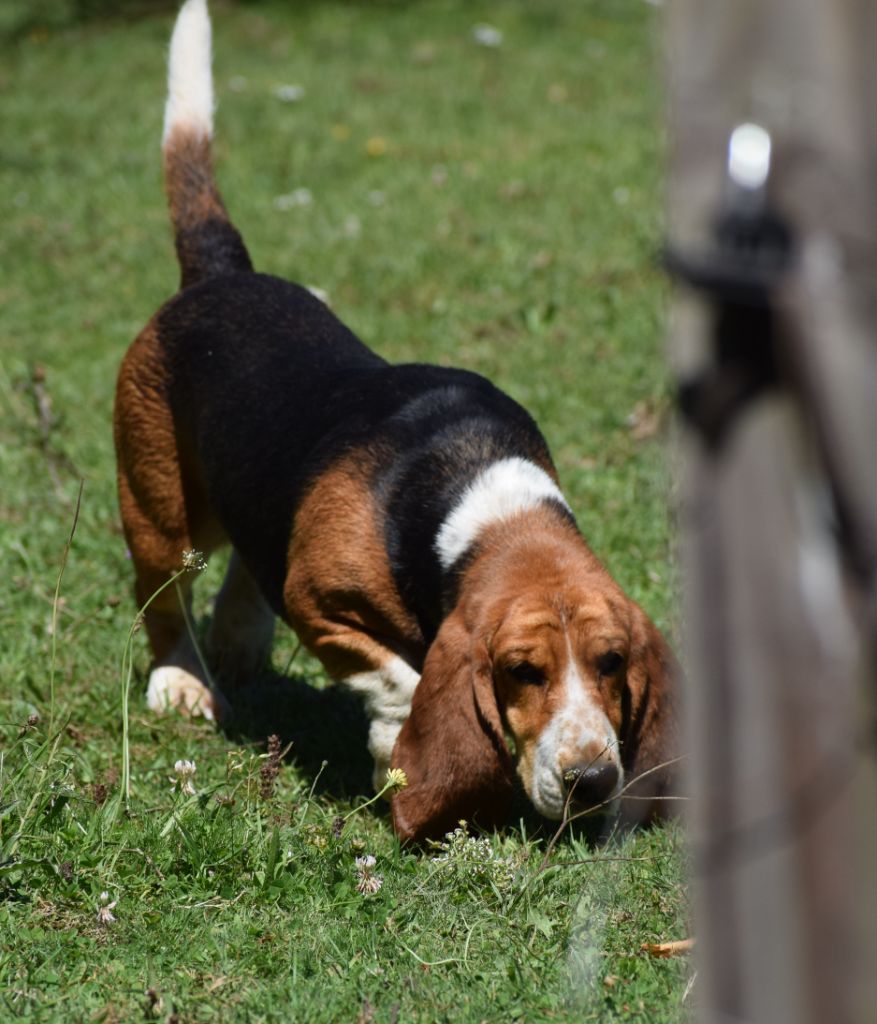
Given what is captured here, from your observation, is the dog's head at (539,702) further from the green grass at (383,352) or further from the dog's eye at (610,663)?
the green grass at (383,352)

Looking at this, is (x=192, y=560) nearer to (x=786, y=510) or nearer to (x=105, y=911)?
(x=105, y=911)

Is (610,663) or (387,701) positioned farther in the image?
(387,701)

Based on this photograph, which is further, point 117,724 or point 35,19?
point 35,19

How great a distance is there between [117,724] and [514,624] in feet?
4.90

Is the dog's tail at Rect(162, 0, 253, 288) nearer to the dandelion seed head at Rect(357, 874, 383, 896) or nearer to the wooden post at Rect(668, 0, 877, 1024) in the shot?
the dandelion seed head at Rect(357, 874, 383, 896)

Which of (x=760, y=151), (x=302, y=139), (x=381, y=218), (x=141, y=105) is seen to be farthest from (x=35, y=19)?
(x=760, y=151)

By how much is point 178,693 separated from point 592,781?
6.07 feet

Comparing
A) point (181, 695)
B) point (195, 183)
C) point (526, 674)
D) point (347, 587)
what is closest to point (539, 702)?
point (526, 674)

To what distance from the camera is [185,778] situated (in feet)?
12.4

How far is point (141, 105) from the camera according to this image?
11.7m

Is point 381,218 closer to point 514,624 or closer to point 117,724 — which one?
point 117,724

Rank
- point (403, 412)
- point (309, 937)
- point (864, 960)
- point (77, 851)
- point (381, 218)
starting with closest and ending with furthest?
point (864, 960)
point (309, 937)
point (77, 851)
point (403, 412)
point (381, 218)

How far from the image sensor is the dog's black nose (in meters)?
3.35

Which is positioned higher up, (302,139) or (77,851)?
(77,851)
